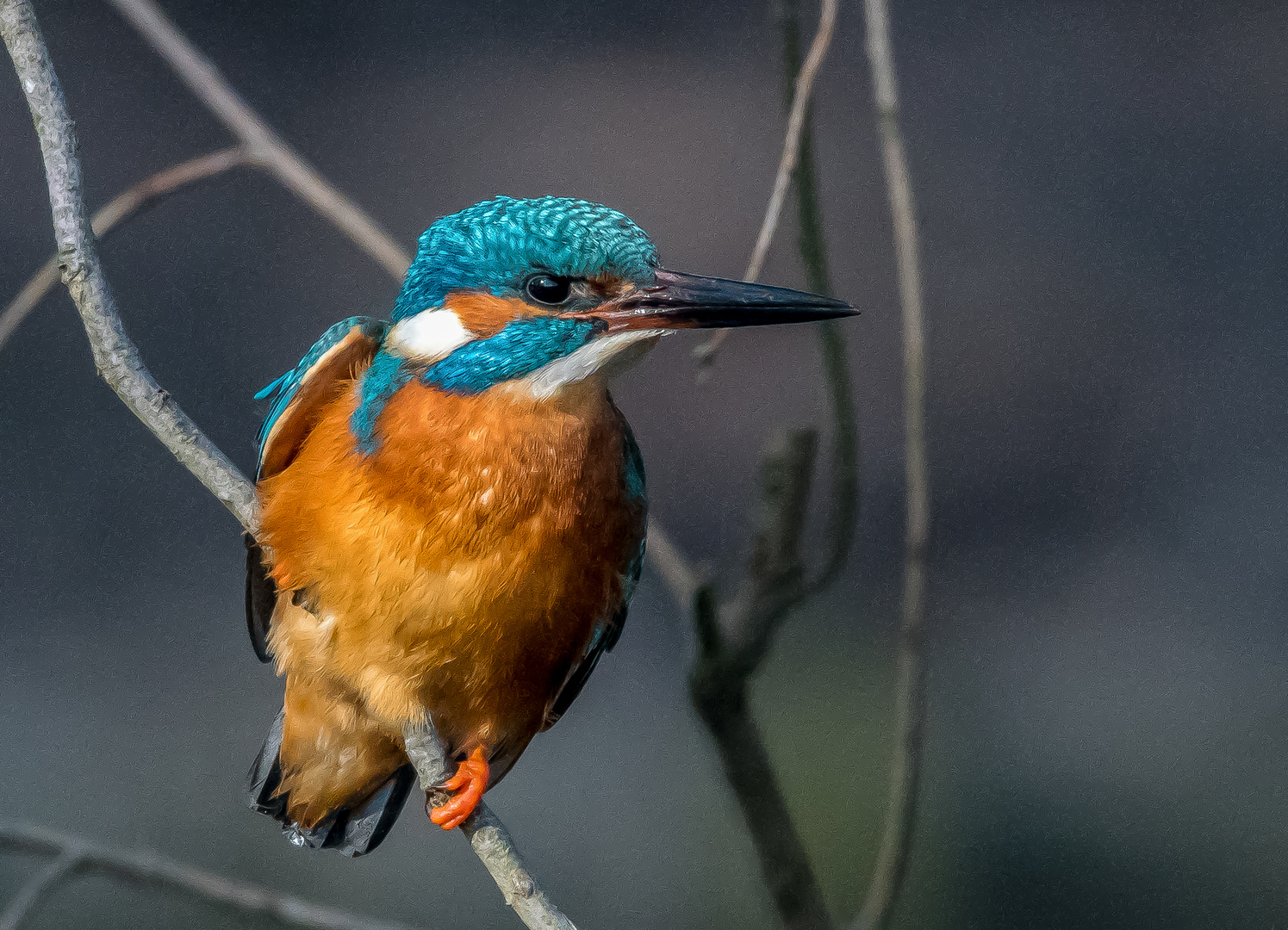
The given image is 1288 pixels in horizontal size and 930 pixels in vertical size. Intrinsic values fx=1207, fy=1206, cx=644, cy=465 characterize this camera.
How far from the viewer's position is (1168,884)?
189 cm

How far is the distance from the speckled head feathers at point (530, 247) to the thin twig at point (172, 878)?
577 millimetres

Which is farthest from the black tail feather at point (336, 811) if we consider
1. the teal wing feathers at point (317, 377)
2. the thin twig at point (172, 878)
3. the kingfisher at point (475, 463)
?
the teal wing feathers at point (317, 377)

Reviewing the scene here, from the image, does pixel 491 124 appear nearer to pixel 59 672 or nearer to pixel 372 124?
pixel 372 124

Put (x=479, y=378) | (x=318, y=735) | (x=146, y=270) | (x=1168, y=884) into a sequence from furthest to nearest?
(x=146, y=270), (x=1168, y=884), (x=318, y=735), (x=479, y=378)

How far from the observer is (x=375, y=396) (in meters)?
1.01

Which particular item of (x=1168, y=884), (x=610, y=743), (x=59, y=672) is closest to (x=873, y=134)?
(x=610, y=743)

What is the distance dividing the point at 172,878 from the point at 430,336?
0.59 metres

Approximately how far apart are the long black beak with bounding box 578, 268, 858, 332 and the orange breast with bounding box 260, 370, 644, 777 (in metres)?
0.08

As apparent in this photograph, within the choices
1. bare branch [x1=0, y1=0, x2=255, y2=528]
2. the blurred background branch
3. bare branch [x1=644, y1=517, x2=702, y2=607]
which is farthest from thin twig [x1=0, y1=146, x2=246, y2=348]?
bare branch [x1=644, y1=517, x2=702, y2=607]

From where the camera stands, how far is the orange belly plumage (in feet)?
3.17

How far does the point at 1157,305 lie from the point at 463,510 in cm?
159

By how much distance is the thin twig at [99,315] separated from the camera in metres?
0.86

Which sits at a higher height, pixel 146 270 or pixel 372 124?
pixel 372 124

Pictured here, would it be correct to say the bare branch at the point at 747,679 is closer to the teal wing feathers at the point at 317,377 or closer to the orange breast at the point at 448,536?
the orange breast at the point at 448,536
